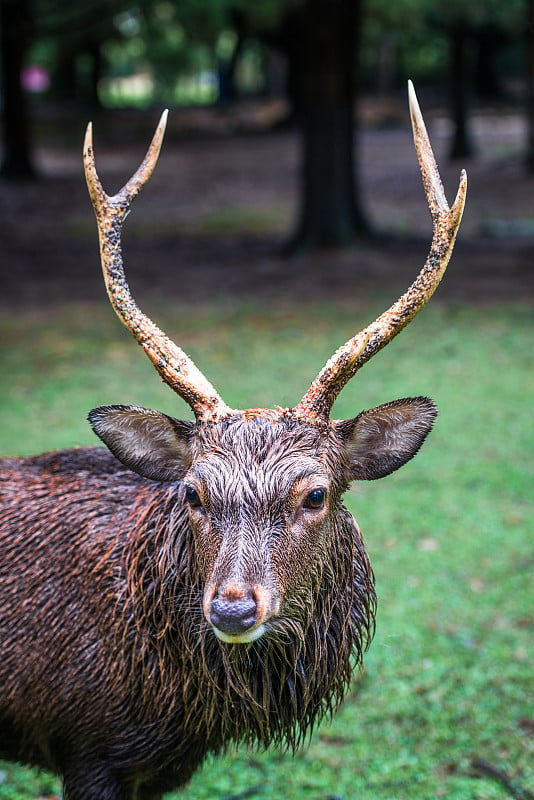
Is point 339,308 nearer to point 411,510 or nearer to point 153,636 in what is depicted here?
point 411,510

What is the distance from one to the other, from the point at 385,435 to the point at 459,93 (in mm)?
25158

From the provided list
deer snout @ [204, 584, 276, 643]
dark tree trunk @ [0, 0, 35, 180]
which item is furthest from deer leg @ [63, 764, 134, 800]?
dark tree trunk @ [0, 0, 35, 180]

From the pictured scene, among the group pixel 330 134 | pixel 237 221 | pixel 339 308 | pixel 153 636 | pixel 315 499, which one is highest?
pixel 330 134

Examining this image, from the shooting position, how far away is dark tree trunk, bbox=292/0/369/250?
14633mm

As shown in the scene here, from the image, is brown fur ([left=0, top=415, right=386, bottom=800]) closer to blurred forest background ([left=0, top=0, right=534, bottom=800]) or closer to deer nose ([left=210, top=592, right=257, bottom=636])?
deer nose ([left=210, top=592, right=257, bottom=636])

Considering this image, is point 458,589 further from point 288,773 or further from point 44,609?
point 44,609

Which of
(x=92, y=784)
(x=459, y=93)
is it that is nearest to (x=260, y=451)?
(x=92, y=784)

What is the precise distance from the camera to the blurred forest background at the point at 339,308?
455 centimetres

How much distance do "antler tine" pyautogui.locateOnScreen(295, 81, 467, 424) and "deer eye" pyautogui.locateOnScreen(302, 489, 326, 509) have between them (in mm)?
234

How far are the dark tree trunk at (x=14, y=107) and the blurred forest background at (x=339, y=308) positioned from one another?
68mm

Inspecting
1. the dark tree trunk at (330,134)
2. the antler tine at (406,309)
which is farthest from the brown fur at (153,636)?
the dark tree trunk at (330,134)

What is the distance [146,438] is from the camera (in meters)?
3.06

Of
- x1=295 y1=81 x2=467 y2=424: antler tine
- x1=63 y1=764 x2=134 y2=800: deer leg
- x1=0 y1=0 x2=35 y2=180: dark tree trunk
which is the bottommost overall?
x1=63 y1=764 x2=134 y2=800: deer leg

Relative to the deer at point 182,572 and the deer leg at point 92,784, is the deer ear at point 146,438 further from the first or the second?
the deer leg at point 92,784
